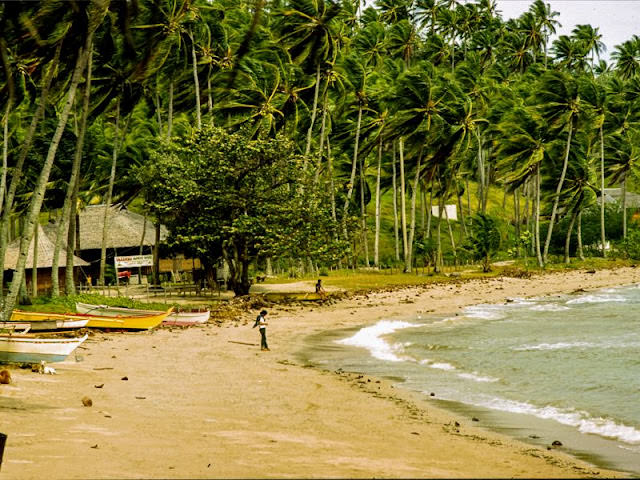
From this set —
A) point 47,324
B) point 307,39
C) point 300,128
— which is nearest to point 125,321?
point 47,324

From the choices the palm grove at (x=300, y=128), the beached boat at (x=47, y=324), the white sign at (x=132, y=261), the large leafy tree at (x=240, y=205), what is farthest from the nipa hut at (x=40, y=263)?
the beached boat at (x=47, y=324)

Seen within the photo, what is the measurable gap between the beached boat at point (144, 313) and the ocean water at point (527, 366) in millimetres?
5230

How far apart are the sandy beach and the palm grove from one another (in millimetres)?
5049

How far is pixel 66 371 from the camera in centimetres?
1659

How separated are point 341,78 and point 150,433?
45941mm

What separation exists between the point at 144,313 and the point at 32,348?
1087 cm

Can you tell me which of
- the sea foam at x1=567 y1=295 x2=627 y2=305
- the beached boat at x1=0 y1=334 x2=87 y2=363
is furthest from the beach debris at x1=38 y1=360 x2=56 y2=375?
the sea foam at x1=567 y1=295 x2=627 y2=305

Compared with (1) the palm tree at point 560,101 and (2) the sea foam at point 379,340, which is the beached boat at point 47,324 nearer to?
(2) the sea foam at point 379,340

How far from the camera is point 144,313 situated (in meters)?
26.8

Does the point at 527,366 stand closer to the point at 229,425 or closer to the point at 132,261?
the point at 229,425

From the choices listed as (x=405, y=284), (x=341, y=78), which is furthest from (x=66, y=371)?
(x=341, y=78)

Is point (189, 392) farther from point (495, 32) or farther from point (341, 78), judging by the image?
point (495, 32)

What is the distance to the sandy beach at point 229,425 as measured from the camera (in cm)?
880

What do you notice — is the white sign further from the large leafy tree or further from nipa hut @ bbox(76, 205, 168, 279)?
nipa hut @ bbox(76, 205, 168, 279)
